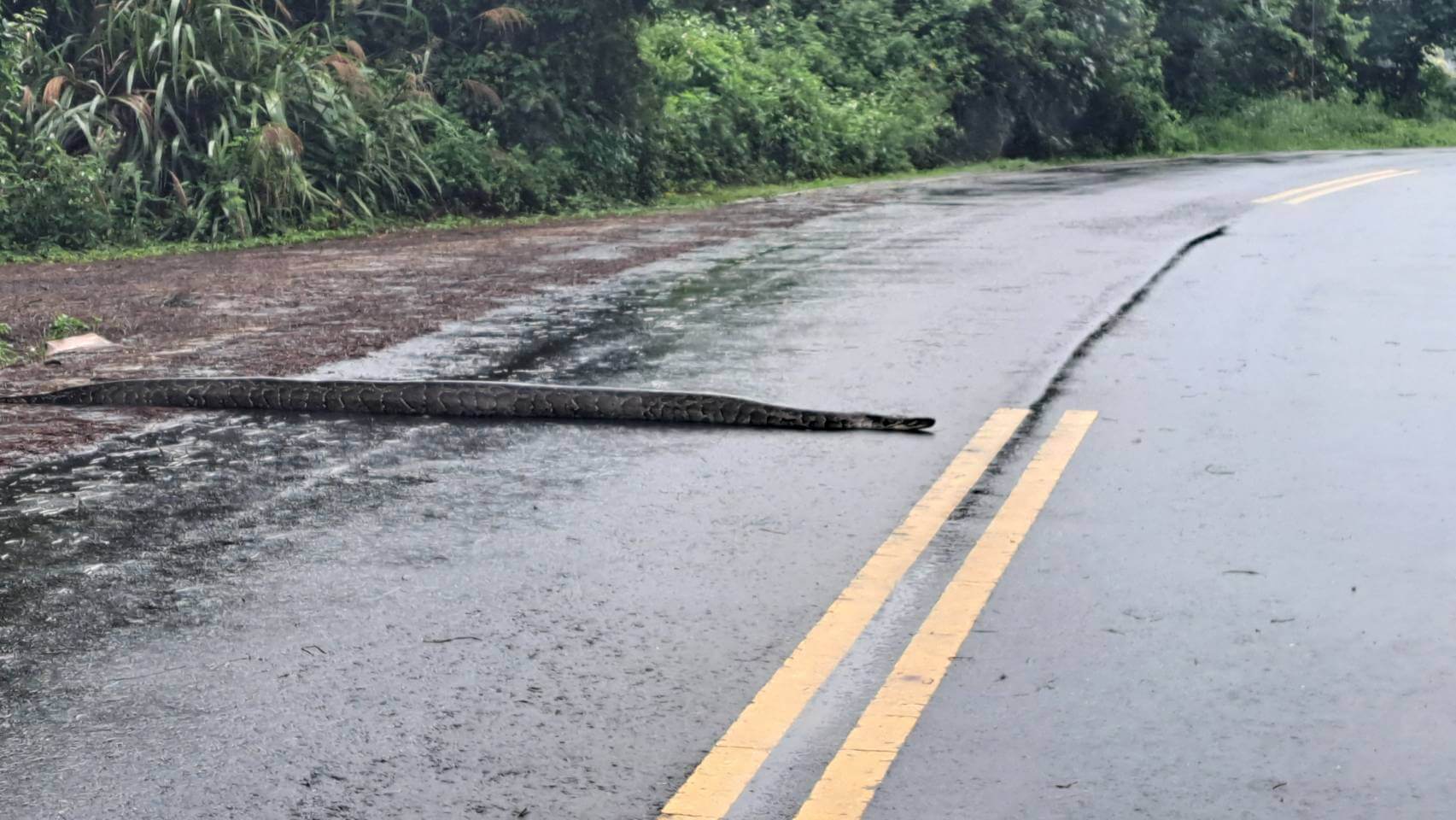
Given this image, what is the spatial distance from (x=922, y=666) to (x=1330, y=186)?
17.9 m

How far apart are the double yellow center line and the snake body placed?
43.2 inches

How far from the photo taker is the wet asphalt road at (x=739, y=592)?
12.6 feet

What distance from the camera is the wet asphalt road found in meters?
3.84

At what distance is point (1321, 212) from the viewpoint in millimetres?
17391

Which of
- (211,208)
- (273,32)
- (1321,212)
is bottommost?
(1321,212)

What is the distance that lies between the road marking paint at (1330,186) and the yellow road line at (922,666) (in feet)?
44.2

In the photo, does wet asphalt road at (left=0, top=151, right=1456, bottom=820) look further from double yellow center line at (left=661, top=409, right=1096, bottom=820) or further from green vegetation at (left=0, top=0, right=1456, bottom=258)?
green vegetation at (left=0, top=0, right=1456, bottom=258)

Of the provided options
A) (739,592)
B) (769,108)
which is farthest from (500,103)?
(739,592)

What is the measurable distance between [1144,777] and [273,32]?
1639 cm

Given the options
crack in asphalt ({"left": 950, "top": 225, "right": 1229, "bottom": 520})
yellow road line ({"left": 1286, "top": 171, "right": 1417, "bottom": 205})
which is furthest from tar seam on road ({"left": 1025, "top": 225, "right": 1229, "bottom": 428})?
yellow road line ({"left": 1286, "top": 171, "right": 1417, "bottom": 205})

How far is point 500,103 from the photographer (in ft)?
64.9

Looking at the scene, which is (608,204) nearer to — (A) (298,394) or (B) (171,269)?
(B) (171,269)

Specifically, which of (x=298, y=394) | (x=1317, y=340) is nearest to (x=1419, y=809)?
(x=298, y=394)

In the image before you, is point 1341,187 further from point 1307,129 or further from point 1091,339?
point 1307,129
